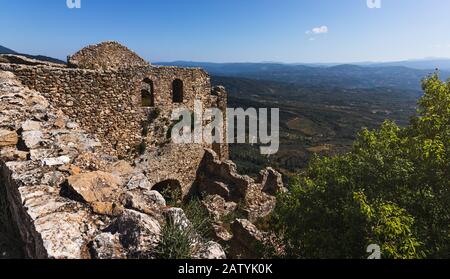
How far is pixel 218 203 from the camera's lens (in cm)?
1736

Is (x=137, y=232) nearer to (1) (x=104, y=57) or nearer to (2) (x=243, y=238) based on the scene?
(2) (x=243, y=238)

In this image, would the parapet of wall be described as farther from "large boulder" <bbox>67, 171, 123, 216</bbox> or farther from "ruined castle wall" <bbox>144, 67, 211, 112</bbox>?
"large boulder" <bbox>67, 171, 123, 216</bbox>

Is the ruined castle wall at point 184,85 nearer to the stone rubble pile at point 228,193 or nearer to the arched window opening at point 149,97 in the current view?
the arched window opening at point 149,97

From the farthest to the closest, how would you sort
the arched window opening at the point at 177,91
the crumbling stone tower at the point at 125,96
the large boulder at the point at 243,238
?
the arched window opening at the point at 177,91 < the large boulder at the point at 243,238 < the crumbling stone tower at the point at 125,96

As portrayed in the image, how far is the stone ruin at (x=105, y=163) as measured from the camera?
15.2ft

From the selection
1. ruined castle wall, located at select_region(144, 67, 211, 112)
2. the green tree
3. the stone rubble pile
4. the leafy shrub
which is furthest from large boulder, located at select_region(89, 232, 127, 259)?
the stone rubble pile

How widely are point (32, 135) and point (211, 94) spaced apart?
12.5 m

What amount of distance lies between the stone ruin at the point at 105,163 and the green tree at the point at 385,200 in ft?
12.3

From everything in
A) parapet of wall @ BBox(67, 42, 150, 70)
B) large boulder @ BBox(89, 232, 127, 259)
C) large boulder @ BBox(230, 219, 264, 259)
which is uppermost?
parapet of wall @ BBox(67, 42, 150, 70)

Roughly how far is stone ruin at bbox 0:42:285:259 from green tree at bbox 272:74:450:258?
376 cm

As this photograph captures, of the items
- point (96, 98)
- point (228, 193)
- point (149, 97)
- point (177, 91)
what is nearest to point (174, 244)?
point (96, 98)

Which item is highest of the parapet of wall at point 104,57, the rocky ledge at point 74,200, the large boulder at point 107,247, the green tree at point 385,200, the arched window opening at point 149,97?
the parapet of wall at point 104,57

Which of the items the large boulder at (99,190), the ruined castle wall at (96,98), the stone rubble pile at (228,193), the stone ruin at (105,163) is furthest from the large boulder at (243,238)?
the large boulder at (99,190)

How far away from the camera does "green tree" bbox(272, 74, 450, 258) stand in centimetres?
766
